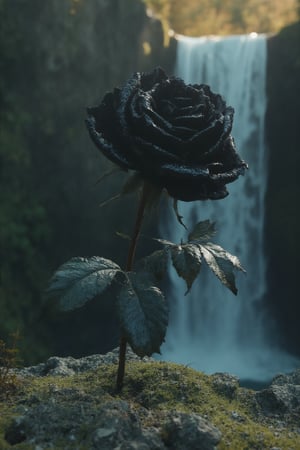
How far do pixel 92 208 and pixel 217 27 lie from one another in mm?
29643

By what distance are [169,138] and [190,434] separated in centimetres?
111

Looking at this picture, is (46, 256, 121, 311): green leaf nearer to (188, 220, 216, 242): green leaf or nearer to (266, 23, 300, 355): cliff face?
(188, 220, 216, 242): green leaf

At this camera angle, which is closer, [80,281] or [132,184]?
[80,281]

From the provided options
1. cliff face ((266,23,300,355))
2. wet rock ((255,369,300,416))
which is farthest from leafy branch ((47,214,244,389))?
cliff face ((266,23,300,355))

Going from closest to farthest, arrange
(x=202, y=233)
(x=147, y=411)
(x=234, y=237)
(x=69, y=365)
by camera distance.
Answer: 1. (x=147, y=411)
2. (x=202, y=233)
3. (x=69, y=365)
4. (x=234, y=237)

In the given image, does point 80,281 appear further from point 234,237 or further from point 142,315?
point 234,237

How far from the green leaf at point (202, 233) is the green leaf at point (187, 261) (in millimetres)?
179

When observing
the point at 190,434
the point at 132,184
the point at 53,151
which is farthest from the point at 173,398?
the point at 53,151

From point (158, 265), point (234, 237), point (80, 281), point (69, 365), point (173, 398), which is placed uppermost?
point (234, 237)

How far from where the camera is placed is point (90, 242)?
1777cm

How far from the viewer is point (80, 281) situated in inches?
94.1

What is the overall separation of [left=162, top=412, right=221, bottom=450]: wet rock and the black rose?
855mm

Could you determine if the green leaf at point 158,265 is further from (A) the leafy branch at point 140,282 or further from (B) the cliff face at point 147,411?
(B) the cliff face at point 147,411

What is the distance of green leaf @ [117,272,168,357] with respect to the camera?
2289 mm
